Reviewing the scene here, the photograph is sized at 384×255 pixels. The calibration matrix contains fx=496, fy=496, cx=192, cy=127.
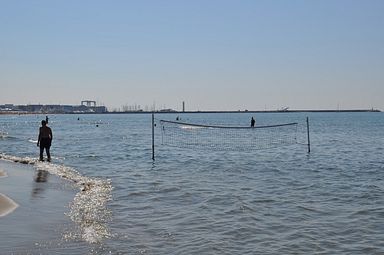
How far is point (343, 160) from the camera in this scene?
99.3 feet

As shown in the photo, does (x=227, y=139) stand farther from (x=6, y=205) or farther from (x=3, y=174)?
(x=6, y=205)

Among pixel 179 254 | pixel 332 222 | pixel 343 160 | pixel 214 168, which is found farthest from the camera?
pixel 343 160

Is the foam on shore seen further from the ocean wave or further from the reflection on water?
the ocean wave

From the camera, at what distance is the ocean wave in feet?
34.4

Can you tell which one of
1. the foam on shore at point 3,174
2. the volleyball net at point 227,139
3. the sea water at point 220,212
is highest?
the foam on shore at point 3,174

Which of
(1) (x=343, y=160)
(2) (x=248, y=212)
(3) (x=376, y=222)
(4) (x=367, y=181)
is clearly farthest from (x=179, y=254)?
(1) (x=343, y=160)

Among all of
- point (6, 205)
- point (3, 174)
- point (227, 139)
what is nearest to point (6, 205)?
point (6, 205)

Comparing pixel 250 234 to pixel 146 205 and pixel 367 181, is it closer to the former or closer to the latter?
pixel 146 205

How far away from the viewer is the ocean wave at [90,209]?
1048 cm

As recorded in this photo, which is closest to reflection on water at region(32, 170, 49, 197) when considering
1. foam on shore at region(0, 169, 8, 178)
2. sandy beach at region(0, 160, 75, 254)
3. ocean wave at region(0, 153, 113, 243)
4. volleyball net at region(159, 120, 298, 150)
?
sandy beach at region(0, 160, 75, 254)

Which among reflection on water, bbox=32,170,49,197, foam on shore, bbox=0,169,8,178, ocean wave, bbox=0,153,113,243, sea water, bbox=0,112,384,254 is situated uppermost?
foam on shore, bbox=0,169,8,178

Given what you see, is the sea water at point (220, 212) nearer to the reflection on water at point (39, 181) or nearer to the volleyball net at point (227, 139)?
the reflection on water at point (39, 181)

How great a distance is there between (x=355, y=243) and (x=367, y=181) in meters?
10.7

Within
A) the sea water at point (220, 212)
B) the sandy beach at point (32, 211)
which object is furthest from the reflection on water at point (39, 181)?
the sea water at point (220, 212)
